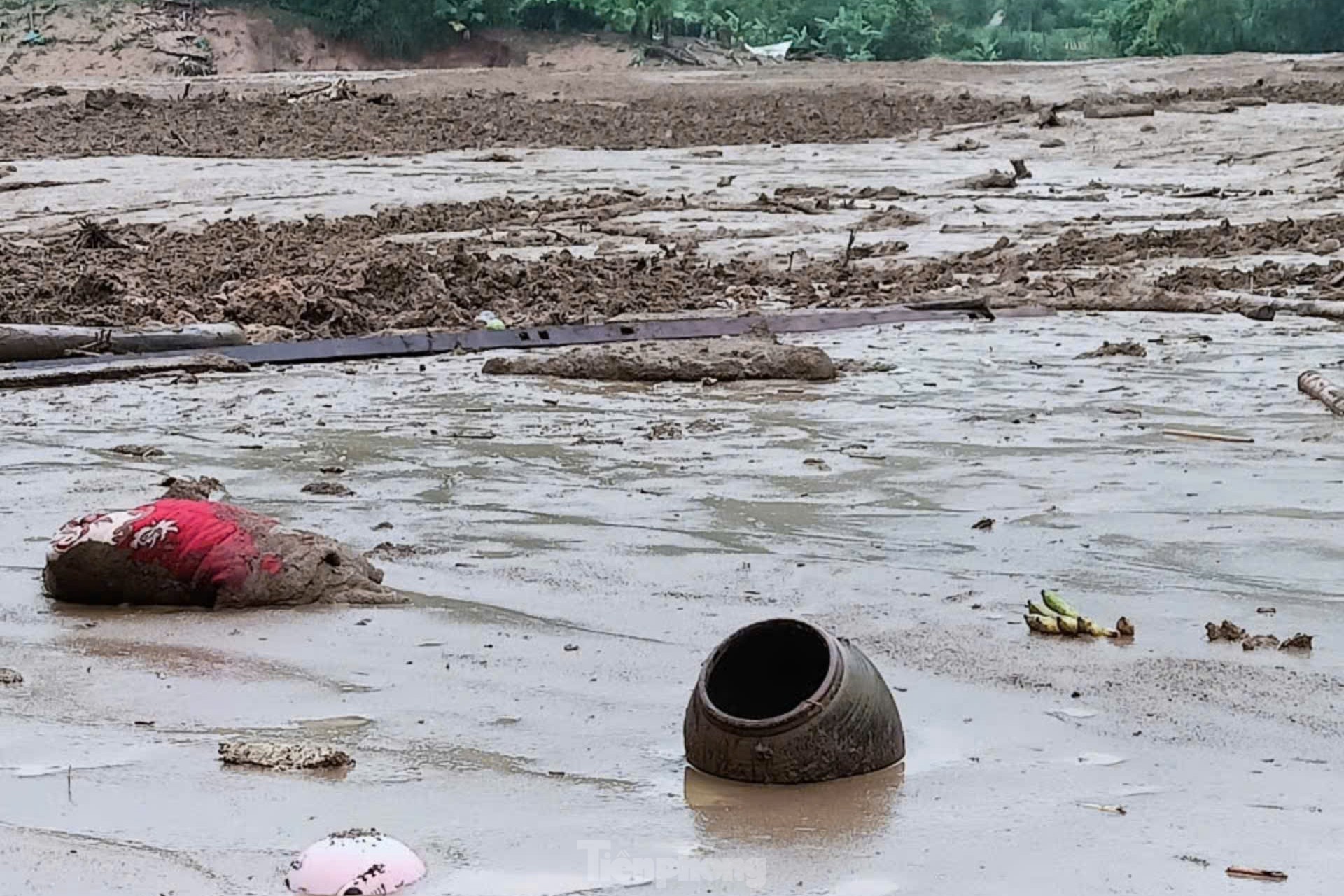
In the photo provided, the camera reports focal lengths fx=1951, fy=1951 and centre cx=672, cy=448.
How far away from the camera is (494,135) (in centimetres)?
2103

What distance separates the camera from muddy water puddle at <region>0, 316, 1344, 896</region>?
8.68 feet

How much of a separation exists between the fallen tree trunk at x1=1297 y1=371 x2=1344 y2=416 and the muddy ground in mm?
58

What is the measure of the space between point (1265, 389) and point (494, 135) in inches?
588

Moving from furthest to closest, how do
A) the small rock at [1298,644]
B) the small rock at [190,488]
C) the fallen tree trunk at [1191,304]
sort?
the fallen tree trunk at [1191,304] < the small rock at [190,488] < the small rock at [1298,644]

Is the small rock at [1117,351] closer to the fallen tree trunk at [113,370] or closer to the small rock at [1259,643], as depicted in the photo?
the fallen tree trunk at [113,370]

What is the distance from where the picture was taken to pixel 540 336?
883 centimetres

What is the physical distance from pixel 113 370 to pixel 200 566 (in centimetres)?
417

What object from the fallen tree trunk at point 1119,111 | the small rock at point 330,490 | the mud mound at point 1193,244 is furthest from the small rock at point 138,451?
the fallen tree trunk at point 1119,111

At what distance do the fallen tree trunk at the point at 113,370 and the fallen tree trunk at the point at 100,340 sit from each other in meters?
0.27

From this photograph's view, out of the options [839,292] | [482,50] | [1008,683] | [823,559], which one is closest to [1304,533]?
[823,559]

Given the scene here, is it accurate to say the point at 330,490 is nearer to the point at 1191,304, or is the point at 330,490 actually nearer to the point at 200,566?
the point at 200,566

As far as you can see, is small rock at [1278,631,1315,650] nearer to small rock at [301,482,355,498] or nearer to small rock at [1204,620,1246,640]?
small rock at [1204,620,1246,640]

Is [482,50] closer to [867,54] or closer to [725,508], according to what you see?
[867,54]

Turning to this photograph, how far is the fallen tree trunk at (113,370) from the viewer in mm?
7820
